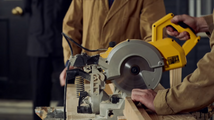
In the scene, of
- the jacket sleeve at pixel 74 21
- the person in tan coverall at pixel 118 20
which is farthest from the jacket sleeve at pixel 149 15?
the jacket sleeve at pixel 74 21

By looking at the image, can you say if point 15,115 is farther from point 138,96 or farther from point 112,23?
point 138,96

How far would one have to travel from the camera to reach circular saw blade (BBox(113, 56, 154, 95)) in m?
1.41

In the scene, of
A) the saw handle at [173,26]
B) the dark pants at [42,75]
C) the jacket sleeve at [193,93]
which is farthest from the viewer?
the dark pants at [42,75]

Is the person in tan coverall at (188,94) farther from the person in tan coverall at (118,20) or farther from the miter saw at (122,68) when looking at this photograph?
the person in tan coverall at (118,20)

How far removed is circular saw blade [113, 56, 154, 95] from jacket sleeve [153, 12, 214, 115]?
166 millimetres

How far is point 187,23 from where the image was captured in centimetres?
154

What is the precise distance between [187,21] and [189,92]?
1.48ft

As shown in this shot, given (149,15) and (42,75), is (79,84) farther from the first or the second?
(42,75)

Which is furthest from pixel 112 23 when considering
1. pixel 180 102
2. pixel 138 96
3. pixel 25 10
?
pixel 25 10

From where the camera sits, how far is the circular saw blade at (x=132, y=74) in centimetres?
141

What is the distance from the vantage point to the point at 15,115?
409cm

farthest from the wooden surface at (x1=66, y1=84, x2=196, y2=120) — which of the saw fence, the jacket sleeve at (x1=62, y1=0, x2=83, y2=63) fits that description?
the jacket sleeve at (x1=62, y1=0, x2=83, y2=63)

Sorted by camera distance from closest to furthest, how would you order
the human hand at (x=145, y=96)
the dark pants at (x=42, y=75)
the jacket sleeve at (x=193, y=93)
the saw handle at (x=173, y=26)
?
the jacket sleeve at (x=193, y=93) < the human hand at (x=145, y=96) < the saw handle at (x=173, y=26) < the dark pants at (x=42, y=75)

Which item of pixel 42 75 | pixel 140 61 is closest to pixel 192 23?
pixel 140 61
